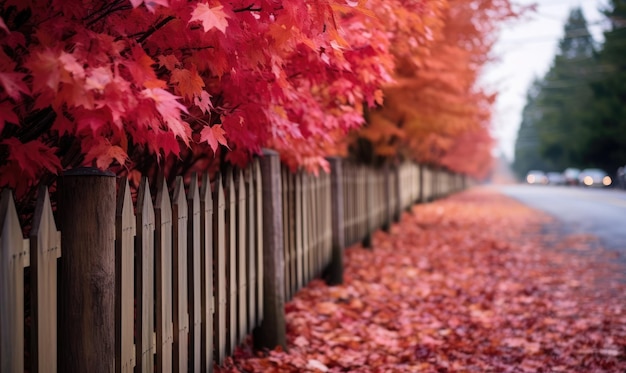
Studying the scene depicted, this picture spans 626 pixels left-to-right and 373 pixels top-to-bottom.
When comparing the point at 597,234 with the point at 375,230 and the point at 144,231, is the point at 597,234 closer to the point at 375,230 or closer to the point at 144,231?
the point at 375,230

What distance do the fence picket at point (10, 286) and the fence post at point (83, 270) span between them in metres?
0.32

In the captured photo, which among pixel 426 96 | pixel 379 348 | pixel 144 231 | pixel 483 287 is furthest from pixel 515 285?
pixel 144 231

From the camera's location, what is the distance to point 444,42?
11.4 m

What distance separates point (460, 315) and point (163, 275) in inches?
168

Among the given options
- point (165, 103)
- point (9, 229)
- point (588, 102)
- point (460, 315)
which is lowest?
point (460, 315)

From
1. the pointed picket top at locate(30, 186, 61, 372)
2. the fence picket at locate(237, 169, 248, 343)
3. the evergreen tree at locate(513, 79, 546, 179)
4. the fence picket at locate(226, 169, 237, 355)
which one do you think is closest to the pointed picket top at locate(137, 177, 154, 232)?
the pointed picket top at locate(30, 186, 61, 372)

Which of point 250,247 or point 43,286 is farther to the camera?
point 250,247

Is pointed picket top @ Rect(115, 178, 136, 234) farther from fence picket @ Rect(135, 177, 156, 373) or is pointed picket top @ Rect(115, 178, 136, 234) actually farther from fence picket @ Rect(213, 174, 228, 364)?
fence picket @ Rect(213, 174, 228, 364)

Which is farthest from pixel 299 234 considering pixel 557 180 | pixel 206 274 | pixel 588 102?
pixel 557 180

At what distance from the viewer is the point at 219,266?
13.1 ft

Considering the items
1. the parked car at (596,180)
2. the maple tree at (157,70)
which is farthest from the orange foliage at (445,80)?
the parked car at (596,180)

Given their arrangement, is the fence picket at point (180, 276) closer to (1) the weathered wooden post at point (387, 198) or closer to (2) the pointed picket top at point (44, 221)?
(2) the pointed picket top at point (44, 221)

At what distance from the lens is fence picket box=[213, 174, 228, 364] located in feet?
12.9

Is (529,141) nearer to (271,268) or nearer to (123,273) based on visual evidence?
(271,268)
